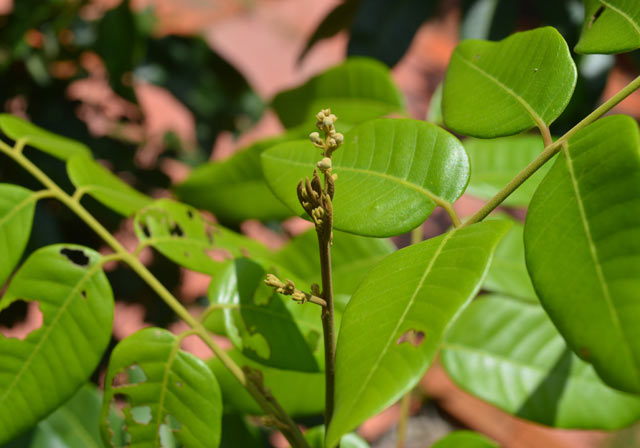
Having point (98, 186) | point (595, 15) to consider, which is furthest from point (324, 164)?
point (98, 186)

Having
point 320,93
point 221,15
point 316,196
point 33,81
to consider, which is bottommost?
point 221,15

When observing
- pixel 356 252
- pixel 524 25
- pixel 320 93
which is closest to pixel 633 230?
pixel 356 252

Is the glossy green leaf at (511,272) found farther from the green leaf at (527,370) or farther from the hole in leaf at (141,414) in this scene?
the hole in leaf at (141,414)

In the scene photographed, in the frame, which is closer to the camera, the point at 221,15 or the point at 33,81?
the point at 33,81

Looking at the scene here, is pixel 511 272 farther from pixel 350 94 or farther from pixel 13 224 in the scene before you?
pixel 13 224

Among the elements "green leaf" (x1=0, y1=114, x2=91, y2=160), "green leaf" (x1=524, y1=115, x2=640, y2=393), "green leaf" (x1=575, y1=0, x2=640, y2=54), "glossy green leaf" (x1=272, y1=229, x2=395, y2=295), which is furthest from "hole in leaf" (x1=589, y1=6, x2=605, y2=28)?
"green leaf" (x1=0, y1=114, x2=91, y2=160)

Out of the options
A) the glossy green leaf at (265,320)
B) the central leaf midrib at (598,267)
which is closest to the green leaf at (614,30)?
the central leaf midrib at (598,267)

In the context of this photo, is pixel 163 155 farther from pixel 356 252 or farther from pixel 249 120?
pixel 356 252
